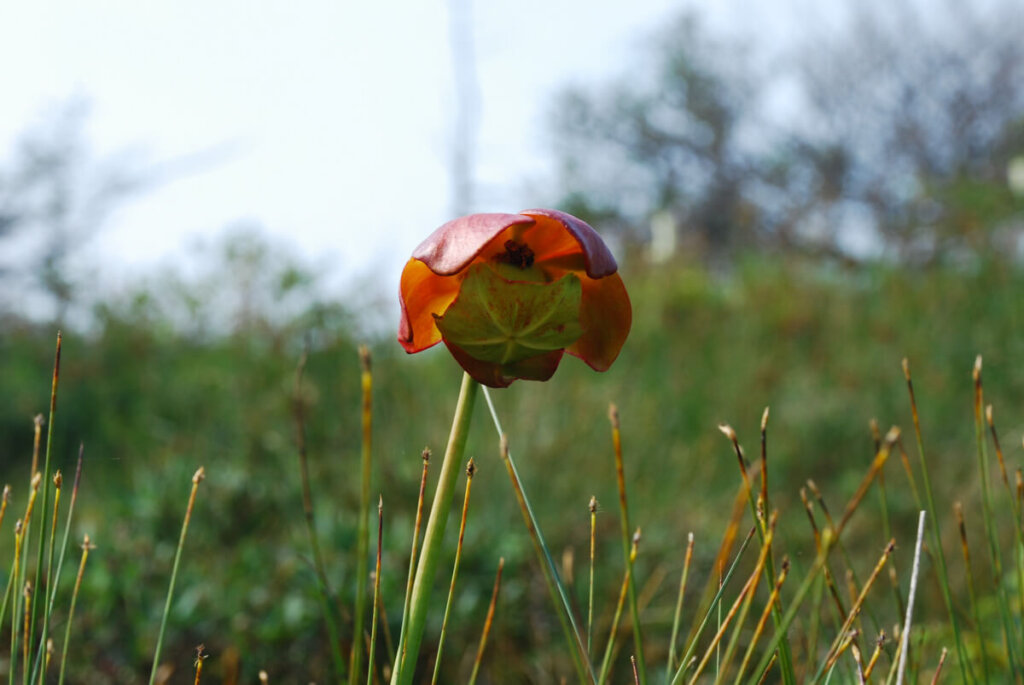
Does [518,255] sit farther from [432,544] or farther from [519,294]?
[432,544]

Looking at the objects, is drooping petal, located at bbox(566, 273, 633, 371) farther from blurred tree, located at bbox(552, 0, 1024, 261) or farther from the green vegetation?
blurred tree, located at bbox(552, 0, 1024, 261)

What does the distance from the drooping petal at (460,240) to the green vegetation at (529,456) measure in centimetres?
35

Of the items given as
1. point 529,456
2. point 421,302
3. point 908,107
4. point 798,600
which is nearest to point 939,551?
point 798,600

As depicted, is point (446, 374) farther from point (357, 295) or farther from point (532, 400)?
point (357, 295)

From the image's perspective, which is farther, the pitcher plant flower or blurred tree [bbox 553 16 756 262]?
blurred tree [bbox 553 16 756 262]

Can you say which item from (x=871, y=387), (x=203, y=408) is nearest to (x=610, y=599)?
(x=203, y=408)

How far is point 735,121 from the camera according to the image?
15.7 meters

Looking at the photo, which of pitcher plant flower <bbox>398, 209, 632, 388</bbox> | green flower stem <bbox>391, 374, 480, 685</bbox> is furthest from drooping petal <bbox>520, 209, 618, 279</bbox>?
green flower stem <bbox>391, 374, 480, 685</bbox>

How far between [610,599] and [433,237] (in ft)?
6.66

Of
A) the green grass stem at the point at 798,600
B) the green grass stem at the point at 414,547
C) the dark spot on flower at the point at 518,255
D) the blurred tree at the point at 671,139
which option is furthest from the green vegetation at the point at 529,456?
the blurred tree at the point at 671,139

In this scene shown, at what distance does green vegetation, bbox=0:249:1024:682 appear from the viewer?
1.89 meters

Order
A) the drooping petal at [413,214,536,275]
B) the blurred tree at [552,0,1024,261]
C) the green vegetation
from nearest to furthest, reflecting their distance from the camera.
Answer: the drooping petal at [413,214,536,275], the green vegetation, the blurred tree at [552,0,1024,261]

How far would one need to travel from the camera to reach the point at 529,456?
10.0 ft

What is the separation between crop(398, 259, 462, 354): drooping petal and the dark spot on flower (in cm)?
4
